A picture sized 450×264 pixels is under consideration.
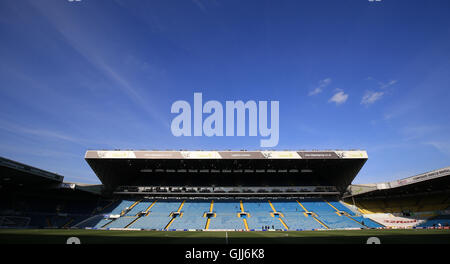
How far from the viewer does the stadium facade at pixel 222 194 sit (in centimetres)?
3478

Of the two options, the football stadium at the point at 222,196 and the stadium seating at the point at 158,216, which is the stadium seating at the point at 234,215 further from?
the football stadium at the point at 222,196

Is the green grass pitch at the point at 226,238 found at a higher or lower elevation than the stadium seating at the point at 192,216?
higher

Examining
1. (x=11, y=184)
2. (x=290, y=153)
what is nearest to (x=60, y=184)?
(x=11, y=184)

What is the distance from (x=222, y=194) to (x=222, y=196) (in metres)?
1.69

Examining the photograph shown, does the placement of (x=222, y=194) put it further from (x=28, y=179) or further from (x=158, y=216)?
(x=28, y=179)

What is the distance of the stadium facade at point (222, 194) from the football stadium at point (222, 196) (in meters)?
0.17

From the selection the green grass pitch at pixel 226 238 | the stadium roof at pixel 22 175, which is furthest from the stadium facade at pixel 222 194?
the green grass pitch at pixel 226 238

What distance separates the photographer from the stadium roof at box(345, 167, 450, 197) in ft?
87.8

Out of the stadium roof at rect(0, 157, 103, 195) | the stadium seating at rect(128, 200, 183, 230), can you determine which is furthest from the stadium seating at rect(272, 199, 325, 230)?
the stadium roof at rect(0, 157, 103, 195)

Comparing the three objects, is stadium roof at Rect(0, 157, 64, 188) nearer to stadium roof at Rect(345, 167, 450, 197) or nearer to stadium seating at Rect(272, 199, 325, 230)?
stadium seating at Rect(272, 199, 325, 230)

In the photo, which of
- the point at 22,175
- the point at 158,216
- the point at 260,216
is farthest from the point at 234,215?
the point at 22,175
